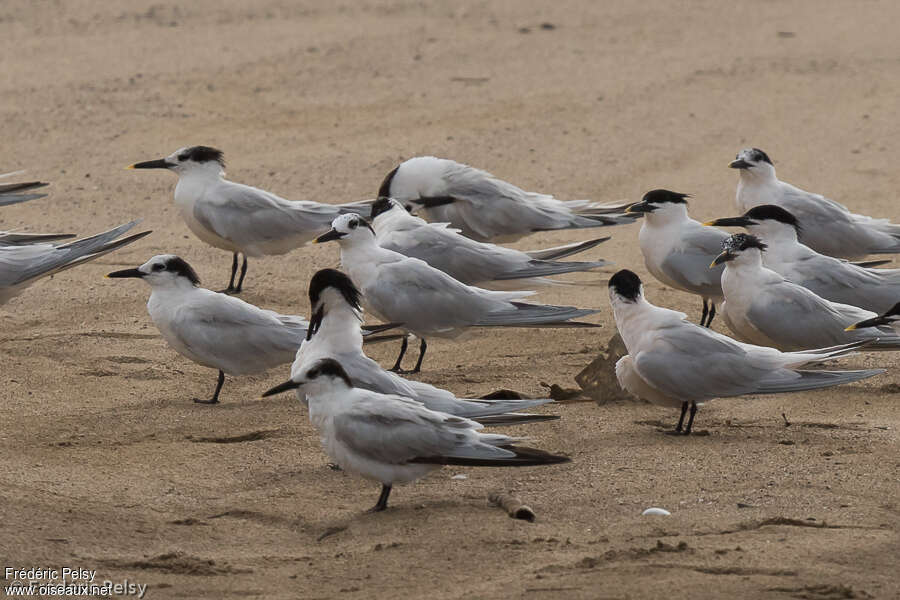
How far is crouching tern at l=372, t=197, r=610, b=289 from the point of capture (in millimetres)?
7172

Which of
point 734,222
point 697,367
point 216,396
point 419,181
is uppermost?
point 734,222

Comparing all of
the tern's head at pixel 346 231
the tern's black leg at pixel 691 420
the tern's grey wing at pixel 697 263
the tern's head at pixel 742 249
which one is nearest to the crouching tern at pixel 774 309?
the tern's head at pixel 742 249

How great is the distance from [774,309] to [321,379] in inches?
91.0

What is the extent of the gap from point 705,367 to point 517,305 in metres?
1.29

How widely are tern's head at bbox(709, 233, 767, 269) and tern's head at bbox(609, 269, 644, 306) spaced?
686 millimetres

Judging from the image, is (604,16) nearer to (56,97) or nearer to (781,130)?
(781,130)

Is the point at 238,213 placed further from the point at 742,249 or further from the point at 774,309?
the point at 774,309

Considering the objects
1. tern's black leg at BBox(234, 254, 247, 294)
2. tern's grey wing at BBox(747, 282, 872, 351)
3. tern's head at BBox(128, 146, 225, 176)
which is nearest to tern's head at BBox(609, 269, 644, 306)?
tern's grey wing at BBox(747, 282, 872, 351)

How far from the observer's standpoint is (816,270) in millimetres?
6812

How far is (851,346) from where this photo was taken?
578 cm

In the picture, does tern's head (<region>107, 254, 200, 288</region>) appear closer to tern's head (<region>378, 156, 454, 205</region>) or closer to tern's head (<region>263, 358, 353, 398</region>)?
tern's head (<region>263, 358, 353, 398</region>)

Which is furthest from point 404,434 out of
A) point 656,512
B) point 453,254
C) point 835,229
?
point 835,229

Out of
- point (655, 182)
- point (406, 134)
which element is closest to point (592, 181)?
point (655, 182)

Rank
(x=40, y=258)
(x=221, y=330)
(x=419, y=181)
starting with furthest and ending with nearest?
(x=419, y=181) < (x=40, y=258) < (x=221, y=330)
